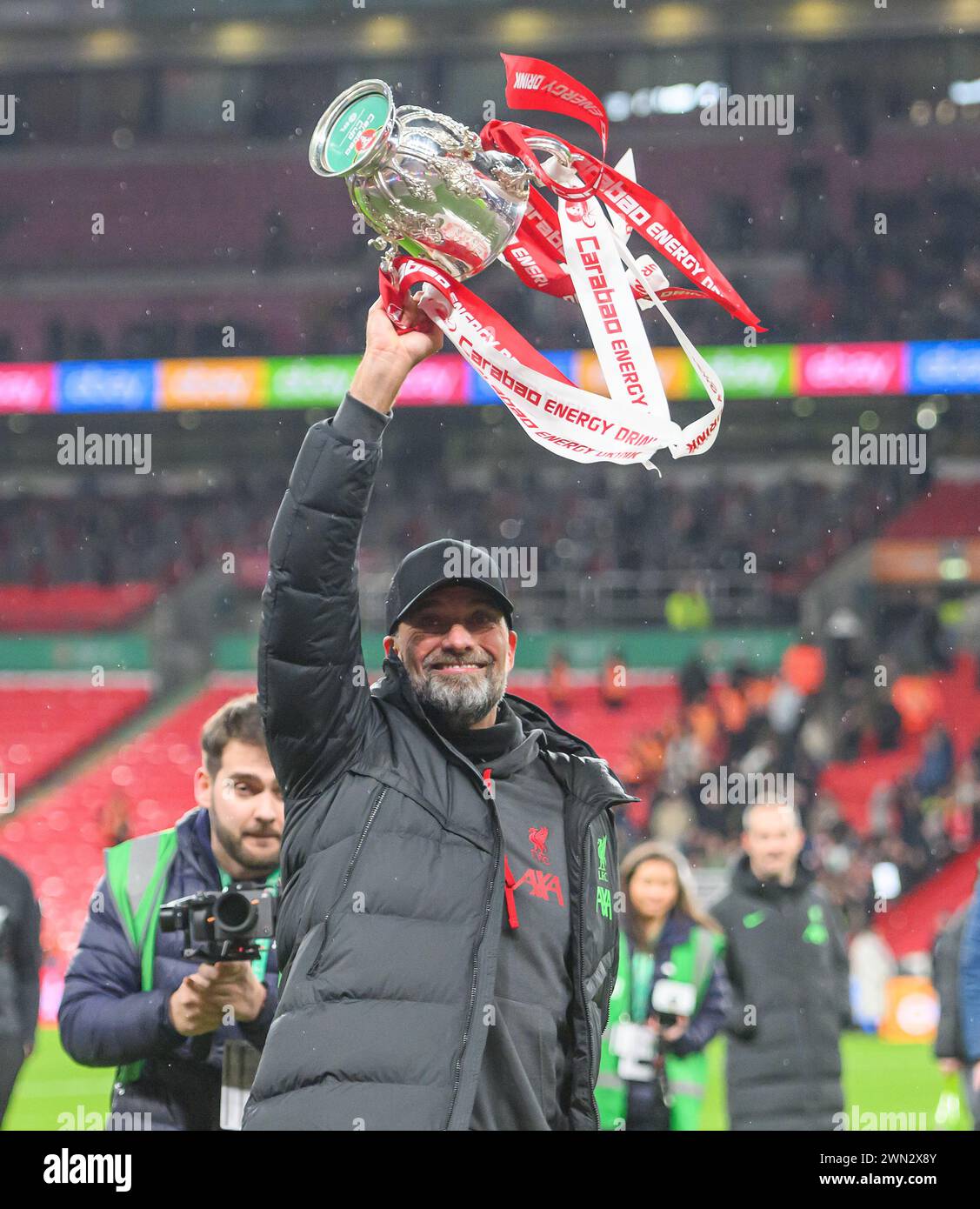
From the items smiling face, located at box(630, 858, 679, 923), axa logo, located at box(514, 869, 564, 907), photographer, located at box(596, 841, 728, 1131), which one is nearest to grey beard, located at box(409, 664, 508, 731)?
axa logo, located at box(514, 869, 564, 907)

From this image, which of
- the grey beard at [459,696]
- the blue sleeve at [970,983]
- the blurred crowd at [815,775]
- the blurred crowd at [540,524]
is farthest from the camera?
the blurred crowd at [540,524]

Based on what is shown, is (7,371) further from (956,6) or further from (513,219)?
(513,219)

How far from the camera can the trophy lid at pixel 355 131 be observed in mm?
A: 2508

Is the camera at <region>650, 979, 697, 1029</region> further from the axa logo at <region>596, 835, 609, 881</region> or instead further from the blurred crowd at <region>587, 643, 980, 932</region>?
the blurred crowd at <region>587, 643, 980, 932</region>

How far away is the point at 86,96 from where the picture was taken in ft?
68.9

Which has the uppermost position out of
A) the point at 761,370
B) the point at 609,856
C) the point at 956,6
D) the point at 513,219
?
the point at 956,6

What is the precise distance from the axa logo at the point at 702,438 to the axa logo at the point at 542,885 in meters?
0.66

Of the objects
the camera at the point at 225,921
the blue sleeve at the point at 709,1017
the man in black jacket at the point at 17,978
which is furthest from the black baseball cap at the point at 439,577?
the blue sleeve at the point at 709,1017

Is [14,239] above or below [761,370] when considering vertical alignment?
above

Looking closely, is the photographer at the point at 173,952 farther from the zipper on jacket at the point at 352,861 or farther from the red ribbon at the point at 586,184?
the red ribbon at the point at 586,184

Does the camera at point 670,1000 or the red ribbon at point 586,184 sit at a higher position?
the red ribbon at point 586,184

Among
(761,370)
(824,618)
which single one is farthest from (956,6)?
(824,618)

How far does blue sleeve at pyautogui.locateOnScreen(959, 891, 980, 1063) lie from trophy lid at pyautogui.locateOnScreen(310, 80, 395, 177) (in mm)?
2837
